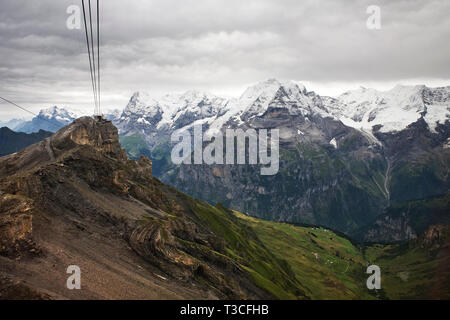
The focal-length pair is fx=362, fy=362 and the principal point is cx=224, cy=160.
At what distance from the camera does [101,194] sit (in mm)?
110625

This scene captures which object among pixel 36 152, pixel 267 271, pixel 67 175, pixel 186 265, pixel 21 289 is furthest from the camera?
pixel 267 271

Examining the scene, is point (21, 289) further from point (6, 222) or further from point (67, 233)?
point (67, 233)

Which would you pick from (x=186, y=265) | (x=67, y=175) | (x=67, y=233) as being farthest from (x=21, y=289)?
(x=67, y=175)

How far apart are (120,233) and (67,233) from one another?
14.4 m

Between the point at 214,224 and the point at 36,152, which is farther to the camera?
the point at 214,224

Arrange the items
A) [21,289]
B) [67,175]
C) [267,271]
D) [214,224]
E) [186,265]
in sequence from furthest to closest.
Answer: [214,224]
[267,271]
[67,175]
[186,265]
[21,289]

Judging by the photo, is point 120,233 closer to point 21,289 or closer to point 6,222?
point 6,222
